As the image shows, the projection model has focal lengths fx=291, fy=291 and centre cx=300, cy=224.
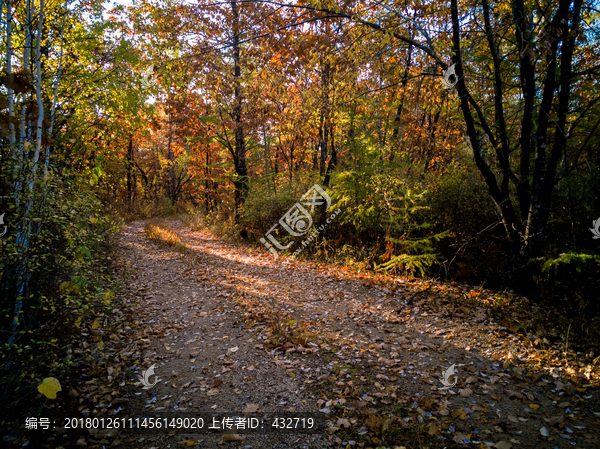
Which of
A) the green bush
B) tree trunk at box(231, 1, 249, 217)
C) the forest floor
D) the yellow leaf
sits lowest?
the forest floor

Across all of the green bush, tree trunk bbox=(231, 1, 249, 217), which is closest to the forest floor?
the green bush

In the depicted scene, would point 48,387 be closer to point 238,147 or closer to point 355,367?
point 355,367

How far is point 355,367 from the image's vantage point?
12.8ft

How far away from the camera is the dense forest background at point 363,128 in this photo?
3508mm

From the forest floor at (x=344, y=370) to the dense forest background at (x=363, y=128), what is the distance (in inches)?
34.7

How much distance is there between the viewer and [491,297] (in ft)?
18.1

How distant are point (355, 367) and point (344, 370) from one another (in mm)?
176

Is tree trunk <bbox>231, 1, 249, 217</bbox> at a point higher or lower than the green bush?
higher

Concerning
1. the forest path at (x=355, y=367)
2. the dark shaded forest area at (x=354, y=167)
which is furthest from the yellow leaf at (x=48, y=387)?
the forest path at (x=355, y=367)

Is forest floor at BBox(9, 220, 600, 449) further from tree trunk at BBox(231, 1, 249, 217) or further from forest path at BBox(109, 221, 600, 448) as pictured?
tree trunk at BBox(231, 1, 249, 217)

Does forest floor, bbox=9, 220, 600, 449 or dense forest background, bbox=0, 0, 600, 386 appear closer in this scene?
forest floor, bbox=9, 220, 600, 449

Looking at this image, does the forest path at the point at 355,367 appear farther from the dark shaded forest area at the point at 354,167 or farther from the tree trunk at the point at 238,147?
the tree trunk at the point at 238,147

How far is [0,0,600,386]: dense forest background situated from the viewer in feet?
11.5

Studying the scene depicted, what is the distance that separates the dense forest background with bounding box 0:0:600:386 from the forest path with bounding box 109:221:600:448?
1253mm
